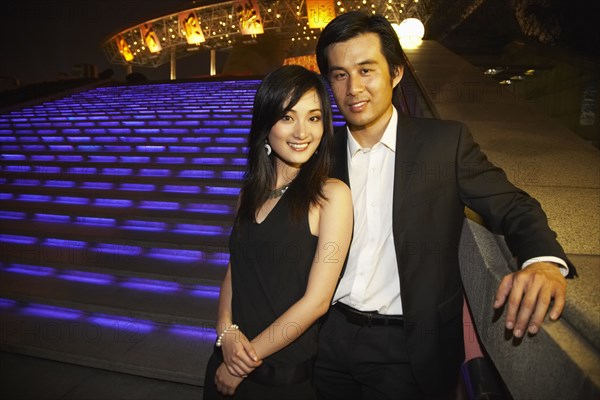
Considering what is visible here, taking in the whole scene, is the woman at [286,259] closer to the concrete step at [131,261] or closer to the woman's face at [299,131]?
the woman's face at [299,131]

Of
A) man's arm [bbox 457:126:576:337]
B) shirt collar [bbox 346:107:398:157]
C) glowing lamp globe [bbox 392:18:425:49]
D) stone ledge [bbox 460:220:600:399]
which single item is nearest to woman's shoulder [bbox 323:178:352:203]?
shirt collar [bbox 346:107:398:157]

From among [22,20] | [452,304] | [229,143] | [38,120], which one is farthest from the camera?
[22,20]

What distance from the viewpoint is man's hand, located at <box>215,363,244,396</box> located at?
56.2 inches

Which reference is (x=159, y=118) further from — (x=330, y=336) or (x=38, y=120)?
(x=330, y=336)

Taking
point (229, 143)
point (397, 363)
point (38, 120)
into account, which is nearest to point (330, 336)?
point (397, 363)

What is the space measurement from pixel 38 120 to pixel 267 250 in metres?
7.98

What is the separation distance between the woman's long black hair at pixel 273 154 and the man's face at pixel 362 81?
14 cm

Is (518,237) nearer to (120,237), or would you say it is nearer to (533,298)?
(533,298)

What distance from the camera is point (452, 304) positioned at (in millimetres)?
1567

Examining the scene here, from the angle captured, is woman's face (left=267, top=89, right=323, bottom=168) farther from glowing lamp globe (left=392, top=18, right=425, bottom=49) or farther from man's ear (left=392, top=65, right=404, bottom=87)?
glowing lamp globe (left=392, top=18, right=425, bottom=49)

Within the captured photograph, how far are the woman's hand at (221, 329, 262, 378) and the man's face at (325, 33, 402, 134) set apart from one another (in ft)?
3.09

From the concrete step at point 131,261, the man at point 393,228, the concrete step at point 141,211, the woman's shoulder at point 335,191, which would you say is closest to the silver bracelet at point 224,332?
the man at point 393,228

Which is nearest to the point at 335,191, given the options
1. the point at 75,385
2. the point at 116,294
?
the point at 75,385

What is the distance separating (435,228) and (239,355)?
0.85 metres
